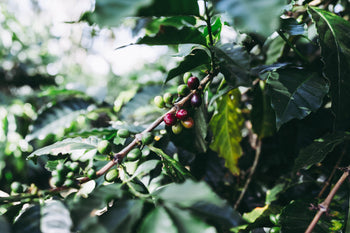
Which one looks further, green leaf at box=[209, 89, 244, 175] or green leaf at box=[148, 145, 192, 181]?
green leaf at box=[209, 89, 244, 175]

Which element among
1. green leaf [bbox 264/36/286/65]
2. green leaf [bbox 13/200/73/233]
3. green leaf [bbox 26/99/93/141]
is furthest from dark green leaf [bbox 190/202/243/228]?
green leaf [bbox 26/99/93/141]

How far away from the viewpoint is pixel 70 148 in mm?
703

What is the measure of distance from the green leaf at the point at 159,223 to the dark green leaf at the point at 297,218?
0.45 meters

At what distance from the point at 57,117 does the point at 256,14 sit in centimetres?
124

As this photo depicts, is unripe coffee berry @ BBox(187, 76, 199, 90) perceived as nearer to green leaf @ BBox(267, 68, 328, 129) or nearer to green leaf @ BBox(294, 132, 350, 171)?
green leaf @ BBox(267, 68, 328, 129)

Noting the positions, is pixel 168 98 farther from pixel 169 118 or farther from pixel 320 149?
pixel 320 149

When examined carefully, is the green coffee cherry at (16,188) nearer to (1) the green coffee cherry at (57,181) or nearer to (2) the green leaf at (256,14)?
(1) the green coffee cherry at (57,181)

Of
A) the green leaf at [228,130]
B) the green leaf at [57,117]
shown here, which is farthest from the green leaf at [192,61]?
the green leaf at [57,117]

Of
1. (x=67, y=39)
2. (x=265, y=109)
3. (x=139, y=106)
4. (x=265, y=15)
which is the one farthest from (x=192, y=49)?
(x=67, y=39)

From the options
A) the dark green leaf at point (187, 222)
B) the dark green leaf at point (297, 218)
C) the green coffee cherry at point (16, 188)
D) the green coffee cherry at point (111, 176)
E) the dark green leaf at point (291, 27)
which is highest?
the dark green leaf at point (291, 27)

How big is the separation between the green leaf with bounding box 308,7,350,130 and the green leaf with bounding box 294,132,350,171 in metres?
0.07

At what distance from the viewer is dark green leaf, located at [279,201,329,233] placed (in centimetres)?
69

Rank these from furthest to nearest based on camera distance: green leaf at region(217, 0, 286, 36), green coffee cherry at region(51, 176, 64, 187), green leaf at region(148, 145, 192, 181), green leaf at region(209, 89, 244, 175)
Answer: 1. green leaf at region(209, 89, 244, 175)
2. green leaf at region(148, 145, 192, 181)
3. green coffee cherry at region(51, 176, 64, 187)
4. green leaf at region(217, 0, 286, 36)

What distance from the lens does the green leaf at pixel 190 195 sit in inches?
16.8
